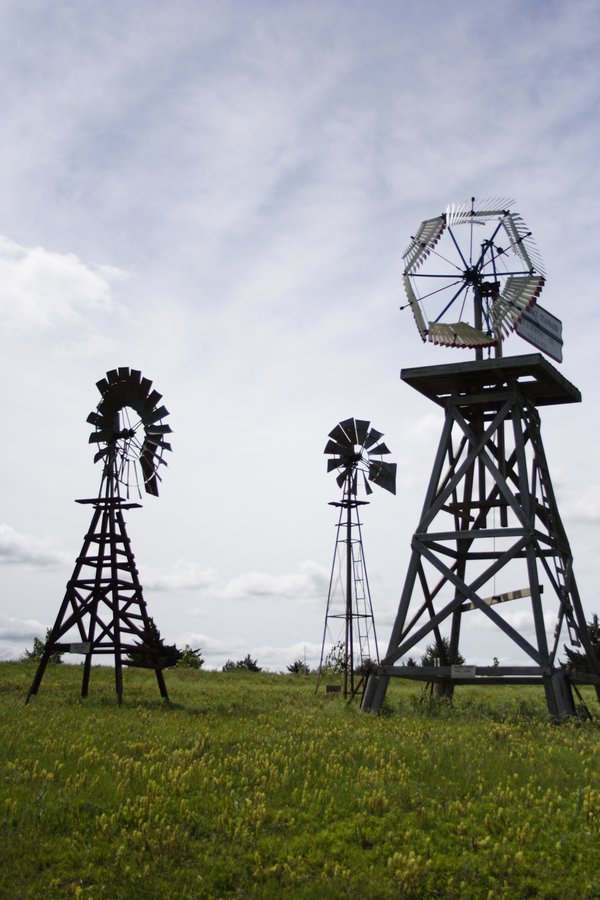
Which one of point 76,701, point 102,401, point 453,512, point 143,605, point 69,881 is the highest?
point 102,401

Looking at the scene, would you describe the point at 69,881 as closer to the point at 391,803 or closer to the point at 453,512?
the point at 391,803

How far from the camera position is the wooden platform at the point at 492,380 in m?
20.8

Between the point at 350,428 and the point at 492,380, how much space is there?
1064 cm

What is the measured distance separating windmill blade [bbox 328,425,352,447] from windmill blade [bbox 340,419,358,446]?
105 millimetres

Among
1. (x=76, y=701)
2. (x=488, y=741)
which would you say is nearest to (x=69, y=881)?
(x=488, y=741)

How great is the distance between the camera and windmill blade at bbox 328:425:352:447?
32.3 m

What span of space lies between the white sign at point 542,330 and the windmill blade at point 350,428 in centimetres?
1026

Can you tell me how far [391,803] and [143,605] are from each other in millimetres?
14031

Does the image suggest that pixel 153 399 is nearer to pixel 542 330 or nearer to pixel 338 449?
pixel 338 449

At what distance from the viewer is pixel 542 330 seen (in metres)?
22.5

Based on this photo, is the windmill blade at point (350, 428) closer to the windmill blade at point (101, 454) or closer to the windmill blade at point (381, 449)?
the windmill blade at point (381, 449)

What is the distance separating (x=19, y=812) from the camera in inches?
427

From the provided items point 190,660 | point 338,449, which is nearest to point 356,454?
point 338,449

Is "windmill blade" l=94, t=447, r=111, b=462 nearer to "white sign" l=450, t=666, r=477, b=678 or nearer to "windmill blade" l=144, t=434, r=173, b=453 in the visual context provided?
"windmill blade" l=144, t=434, r=173, b=453
